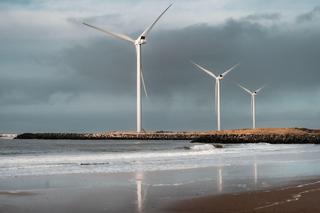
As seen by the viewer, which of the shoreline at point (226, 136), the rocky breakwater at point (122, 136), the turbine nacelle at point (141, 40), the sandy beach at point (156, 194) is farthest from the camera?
the rocky breakwater at point (122, 136)

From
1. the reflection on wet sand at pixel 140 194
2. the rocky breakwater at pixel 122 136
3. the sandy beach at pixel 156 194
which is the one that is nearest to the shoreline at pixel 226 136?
the rocky breakwater at pixel 122 136

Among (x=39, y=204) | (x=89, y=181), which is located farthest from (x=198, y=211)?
(x=89, y=181)

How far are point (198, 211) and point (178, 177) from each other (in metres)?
8.62

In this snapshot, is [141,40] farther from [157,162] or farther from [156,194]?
[156,194]

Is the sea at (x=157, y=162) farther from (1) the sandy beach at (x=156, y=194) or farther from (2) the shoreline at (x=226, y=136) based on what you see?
(2) the shoreline at (x=226, y=136)

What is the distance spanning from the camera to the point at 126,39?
263ft

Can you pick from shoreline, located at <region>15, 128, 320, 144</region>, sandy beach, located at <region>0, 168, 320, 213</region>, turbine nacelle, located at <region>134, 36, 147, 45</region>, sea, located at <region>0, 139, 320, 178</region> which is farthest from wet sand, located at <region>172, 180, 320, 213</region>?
shoreline, located at <region>15, 128, 320, 144</region>

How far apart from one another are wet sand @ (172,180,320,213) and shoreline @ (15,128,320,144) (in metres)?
76.9

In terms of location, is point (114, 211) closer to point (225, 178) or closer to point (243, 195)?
point (243, 195)

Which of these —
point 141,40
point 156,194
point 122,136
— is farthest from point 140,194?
point 122,136

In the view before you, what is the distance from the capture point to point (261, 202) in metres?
13.2

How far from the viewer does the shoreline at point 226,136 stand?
9350 centimetres

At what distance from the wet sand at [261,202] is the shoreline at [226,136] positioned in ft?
252

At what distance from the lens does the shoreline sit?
93500mm
